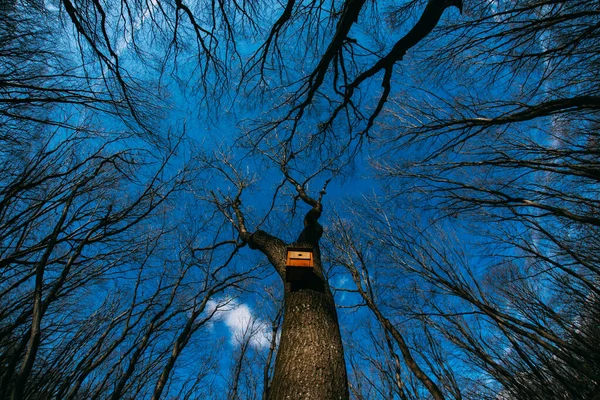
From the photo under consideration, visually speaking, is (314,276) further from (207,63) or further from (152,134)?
(207,63)

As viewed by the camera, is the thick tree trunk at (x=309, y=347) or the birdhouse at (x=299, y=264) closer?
the thick tree trunk at (x=309, y=347)

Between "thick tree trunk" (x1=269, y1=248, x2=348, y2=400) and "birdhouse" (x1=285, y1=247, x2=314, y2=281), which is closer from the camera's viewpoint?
"thick tree trunk" (x1=269, y1=248, x2=348, y2=400)

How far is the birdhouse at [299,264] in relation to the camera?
2.58 m

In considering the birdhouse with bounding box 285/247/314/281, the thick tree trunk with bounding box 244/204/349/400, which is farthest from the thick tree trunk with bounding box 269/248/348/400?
the birdhouse with bounding box 285/247/314/281

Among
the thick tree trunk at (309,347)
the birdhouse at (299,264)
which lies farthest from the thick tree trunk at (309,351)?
the birdhouse at (299,264)

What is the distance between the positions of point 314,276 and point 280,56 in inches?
105

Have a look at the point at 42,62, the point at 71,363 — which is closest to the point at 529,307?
the point at 71,363

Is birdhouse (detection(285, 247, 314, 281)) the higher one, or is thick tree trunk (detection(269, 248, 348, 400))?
birdhouse (detection(285, 247, 314, 281))

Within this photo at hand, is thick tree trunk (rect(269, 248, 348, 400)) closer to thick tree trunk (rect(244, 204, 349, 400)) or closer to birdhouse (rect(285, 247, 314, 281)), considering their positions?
thick tree trunk (rect(244, 204, 349, 400))

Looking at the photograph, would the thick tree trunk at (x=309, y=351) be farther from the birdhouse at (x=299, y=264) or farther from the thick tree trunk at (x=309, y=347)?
the birdhouse at (x=299, y=264)

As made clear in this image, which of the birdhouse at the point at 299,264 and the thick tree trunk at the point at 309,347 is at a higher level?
the birdhouse at the point at 299,264

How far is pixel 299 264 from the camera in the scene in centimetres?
259

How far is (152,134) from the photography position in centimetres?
309

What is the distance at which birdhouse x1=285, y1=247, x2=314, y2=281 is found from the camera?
8.46 ft
